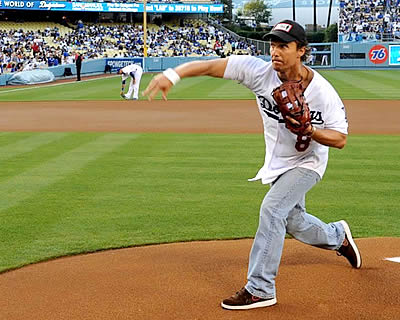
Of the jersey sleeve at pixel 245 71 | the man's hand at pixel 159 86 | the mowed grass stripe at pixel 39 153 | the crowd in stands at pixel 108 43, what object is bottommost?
the mowed grass stripe at pixel 39 153

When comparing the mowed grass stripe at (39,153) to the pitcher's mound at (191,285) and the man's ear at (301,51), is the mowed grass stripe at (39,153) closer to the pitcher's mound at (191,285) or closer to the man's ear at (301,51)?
the pitcher's mound at (191,285)

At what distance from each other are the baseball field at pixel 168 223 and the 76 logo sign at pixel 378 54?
111 ft

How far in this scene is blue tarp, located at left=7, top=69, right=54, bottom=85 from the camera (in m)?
36.6

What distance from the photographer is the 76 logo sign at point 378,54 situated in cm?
4866

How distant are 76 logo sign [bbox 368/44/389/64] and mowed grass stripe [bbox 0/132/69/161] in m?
37.6

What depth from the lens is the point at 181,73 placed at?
4.67 metres

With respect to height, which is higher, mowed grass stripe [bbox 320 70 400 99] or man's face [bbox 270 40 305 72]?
man's face [bbox 270 40 305 72]

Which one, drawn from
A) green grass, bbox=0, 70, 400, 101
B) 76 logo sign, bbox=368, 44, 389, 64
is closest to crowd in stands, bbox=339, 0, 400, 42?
76 logo sign, bbox=368, 44, 389, 64

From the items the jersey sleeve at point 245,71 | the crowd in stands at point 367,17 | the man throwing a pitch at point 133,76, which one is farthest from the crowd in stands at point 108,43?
the jersey sleeve at point 245,71

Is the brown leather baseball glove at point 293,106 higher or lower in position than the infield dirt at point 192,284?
higher

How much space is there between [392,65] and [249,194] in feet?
140

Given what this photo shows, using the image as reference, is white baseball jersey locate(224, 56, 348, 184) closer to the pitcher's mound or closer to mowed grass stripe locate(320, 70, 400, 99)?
the pitcher's mound

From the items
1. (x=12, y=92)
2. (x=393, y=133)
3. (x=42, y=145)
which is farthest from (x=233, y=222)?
(x=12, y=92)

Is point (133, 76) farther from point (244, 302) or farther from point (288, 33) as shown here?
point (244, 302)
